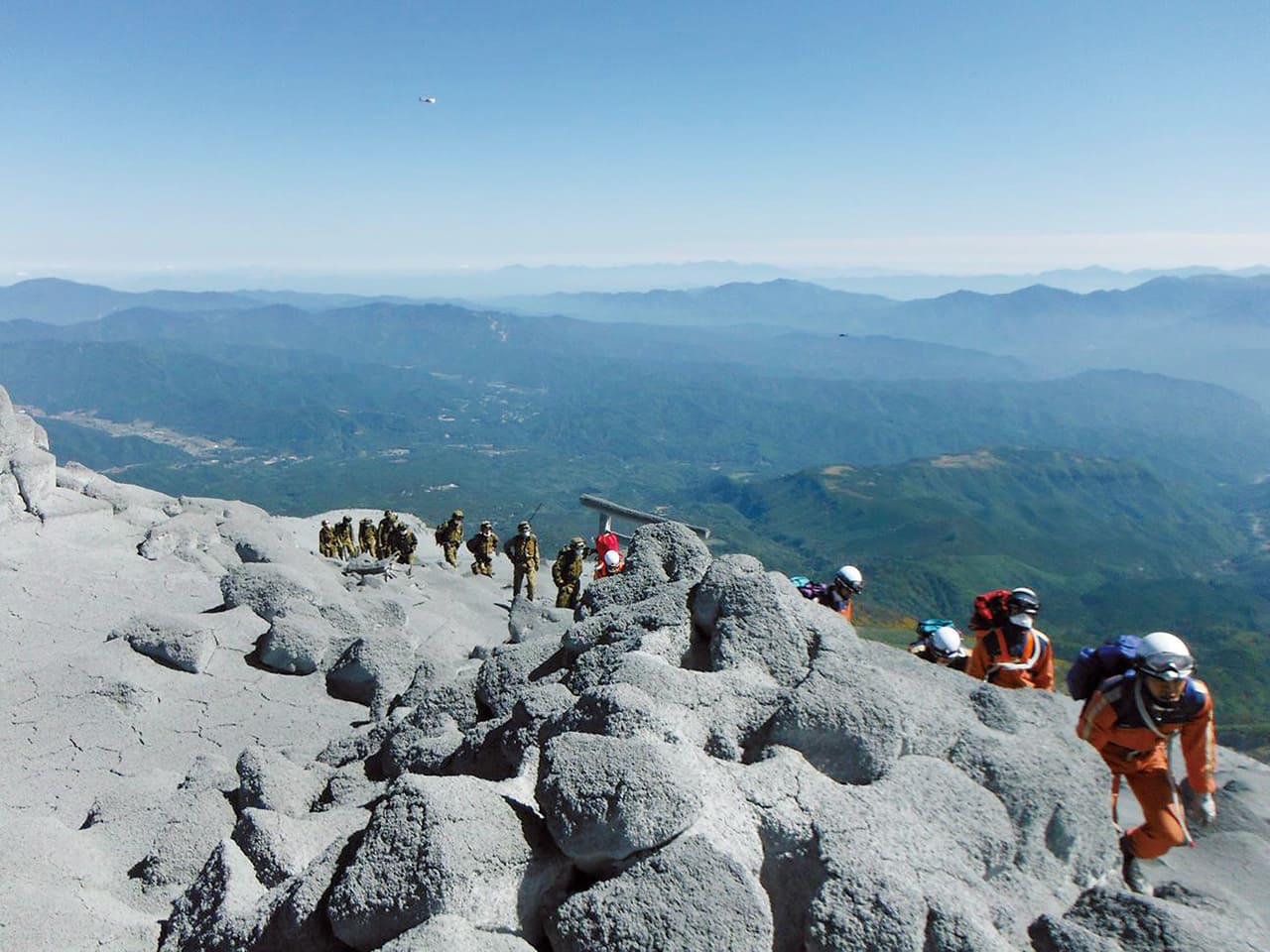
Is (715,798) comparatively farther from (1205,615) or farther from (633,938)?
(1205,615)

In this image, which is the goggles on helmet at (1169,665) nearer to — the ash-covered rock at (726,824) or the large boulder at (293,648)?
the ash-covered rock at (726,824)

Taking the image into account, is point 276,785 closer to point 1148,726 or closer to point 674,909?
point 674,909

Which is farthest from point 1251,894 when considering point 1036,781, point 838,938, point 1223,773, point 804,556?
point 804,556

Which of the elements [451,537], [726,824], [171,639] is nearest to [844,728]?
[726,824]

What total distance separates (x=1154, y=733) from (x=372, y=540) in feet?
67.5

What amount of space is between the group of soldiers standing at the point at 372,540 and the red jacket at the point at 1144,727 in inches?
Result: 712

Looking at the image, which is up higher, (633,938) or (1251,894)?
(633,938)

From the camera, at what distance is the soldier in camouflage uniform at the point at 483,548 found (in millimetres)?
21367

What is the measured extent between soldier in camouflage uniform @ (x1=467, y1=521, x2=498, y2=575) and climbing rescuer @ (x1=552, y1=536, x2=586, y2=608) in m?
4.20

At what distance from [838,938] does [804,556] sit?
577ft

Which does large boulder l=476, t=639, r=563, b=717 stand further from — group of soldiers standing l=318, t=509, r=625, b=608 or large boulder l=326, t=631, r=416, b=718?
group of soldiers standing l=318, t=509, r=625, b=608

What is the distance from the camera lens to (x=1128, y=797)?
26.2 ft

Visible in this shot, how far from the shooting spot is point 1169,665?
5.47m

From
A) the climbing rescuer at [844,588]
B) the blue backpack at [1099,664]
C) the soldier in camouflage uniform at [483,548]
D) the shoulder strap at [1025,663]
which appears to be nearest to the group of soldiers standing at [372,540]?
the soldier in camouflage uniform at [483,548]
